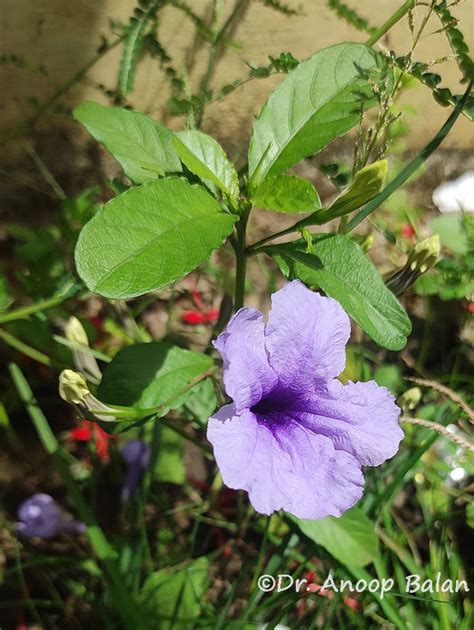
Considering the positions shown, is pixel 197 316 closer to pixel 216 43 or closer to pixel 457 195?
pixel 216 43

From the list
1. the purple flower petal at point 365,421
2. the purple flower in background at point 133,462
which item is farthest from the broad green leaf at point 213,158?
the purple flower in background at point 133,462

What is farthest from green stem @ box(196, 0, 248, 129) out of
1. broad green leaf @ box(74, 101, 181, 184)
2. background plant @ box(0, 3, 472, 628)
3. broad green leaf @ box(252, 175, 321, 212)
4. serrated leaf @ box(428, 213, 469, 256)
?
serrated leaf @ box(428, 213, 469, 256)

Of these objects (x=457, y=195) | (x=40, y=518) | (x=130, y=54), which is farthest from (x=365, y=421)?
(x=457, y=195)

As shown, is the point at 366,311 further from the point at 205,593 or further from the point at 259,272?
the point at 259,272

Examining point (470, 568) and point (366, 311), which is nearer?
point (366, 311)

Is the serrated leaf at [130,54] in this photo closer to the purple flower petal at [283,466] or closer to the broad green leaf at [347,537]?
the purple flower petal at [283,466]

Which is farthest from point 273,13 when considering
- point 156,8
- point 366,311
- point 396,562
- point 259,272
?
point 396,562

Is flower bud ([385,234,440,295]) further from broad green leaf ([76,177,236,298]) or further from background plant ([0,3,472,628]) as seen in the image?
broad green leaf ([76,177,236,298])
